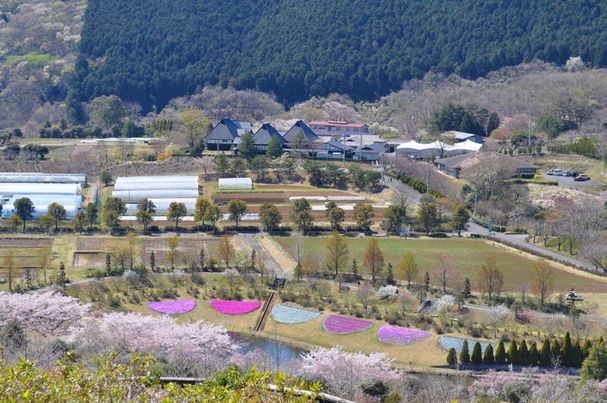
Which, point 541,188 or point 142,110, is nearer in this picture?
point 541,188

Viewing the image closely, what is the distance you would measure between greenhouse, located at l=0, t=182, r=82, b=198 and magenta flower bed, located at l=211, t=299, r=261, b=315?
16.5m

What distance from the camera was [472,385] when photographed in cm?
2492

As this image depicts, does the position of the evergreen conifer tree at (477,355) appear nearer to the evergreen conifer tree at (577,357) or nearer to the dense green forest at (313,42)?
the evergreen conifer tree at (577,357)

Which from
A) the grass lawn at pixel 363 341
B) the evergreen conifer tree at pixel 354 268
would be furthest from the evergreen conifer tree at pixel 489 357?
the evergreen conifer tree at pixel 354 268

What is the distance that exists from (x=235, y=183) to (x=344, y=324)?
21.3 m

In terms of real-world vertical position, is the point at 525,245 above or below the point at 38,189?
below

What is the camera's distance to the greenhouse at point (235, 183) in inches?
1984

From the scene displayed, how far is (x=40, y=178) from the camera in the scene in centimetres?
4966

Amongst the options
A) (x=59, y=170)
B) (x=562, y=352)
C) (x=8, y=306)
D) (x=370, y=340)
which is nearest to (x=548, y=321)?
(x=562, y=352)

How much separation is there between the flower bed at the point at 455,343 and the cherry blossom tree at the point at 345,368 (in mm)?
2224

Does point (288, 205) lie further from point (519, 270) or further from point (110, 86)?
point (110, 86)

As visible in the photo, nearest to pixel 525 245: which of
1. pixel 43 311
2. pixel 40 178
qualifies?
pixel 43 311

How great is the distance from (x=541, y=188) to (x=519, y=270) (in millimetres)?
13354

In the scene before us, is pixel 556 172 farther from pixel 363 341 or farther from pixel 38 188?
pixel 38 188
